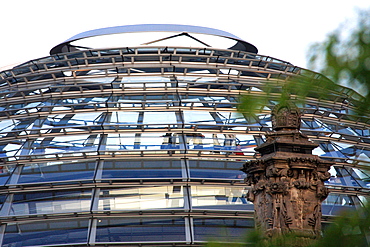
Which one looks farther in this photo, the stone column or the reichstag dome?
the reichstag dome

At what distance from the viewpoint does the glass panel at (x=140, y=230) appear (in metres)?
21.7

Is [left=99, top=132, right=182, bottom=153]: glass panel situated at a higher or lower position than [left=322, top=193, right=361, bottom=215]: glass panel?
higher

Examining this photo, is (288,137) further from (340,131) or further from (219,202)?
(340,131)

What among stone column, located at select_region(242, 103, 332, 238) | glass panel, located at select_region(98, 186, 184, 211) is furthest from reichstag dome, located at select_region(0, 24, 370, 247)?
stone column, located at select_region(242, 103, 332, 238)

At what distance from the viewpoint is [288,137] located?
1529cm

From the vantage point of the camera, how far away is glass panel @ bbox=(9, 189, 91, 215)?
75.1 ft

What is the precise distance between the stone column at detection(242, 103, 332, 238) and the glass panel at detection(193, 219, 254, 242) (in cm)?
683

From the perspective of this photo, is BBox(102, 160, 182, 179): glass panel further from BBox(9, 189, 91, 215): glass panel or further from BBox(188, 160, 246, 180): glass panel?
BBox(9, 189, 91, 215): glass panel

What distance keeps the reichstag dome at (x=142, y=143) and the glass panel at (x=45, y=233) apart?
37mm

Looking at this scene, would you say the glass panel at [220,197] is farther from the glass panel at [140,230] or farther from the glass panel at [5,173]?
the glass panel at [5,173]

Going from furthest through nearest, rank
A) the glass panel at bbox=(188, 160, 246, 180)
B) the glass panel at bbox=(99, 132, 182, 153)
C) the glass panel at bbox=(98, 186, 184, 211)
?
the glass panel at bbox=(99, 132, 182, 153) → the glass panel at bbox=(188, 160, 246, 180) → the glass panel at bbox=(98, 186, 184, 211)

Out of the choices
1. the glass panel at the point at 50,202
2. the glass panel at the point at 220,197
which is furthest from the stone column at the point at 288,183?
the glass panel at the point at 50,202

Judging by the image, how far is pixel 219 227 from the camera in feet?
73.5

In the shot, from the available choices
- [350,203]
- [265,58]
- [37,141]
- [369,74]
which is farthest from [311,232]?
[265,58]
